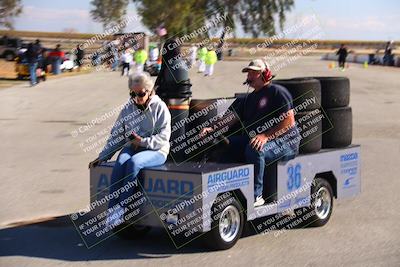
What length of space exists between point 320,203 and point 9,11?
77078mm

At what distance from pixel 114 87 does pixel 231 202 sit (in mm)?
26281

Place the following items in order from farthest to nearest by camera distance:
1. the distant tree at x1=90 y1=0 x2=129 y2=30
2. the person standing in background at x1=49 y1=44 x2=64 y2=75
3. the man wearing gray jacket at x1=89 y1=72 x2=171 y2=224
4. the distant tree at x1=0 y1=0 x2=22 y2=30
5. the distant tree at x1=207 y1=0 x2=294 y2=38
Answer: the distant tree at x1=0 y1=0 x2=22 y2=30 < the distant tree at x1=207 y1=0 x2=294 y2=38 < the person standing in background at x1=49 y1=44 x2=64 y2=75 < the distant tree at x1=90 y1=0 x2=129 y2=30 < the man wearing gray jacket at x1=89 y1=72 x2=171 y2=224

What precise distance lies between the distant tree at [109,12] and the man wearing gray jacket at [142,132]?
14419 millimetres

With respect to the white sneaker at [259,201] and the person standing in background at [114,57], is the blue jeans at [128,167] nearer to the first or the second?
the white sneaker at [259,201]

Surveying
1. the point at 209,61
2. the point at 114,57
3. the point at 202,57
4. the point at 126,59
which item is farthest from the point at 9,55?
the point at 209,61

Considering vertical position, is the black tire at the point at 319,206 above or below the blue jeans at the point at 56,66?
below

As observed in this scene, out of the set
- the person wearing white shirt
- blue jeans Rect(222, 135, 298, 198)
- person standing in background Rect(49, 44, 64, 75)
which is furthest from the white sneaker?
person standing in background Rect(49, 44, 64, 75)

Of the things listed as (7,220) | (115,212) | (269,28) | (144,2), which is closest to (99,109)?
(144,2)

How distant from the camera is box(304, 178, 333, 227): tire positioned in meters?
8.16

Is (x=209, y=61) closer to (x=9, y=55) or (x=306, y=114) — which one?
(x=9, y=55)

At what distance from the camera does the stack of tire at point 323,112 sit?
8125 millimetres

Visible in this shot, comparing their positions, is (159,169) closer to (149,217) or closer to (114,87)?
(149,217)

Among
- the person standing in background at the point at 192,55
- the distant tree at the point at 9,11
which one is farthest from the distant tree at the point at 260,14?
the distant tree at the point at 9,11

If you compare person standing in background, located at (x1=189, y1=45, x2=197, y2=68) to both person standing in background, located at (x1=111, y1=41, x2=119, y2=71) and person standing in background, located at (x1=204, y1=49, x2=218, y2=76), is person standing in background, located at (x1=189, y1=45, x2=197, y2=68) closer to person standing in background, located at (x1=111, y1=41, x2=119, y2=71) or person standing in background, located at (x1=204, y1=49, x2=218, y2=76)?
person standing in background, located at (x1=111, y1=41, x2=119, y2=71)
